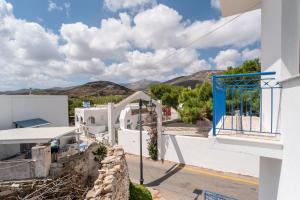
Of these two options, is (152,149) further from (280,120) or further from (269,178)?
(280,120)

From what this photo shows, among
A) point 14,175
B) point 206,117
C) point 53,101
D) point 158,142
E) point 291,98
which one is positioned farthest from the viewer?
point 206,117

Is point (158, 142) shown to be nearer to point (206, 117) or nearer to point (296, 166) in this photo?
point (206, 117)

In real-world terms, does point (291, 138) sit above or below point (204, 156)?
above

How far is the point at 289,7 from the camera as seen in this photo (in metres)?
3.95

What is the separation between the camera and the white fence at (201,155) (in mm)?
12664

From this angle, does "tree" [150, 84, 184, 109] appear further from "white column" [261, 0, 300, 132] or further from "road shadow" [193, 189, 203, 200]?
"white column" [261, 0, 300, 132]

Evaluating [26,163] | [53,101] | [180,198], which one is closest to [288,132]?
[180,198]

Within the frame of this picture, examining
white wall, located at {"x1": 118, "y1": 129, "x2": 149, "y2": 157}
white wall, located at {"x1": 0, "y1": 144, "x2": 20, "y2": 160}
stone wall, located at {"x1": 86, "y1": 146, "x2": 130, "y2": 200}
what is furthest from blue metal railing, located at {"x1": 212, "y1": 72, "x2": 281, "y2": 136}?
white wall, located at {"x1": 0, "y1": 144, "x2": 20, "y2": 160}

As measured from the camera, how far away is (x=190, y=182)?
488 inches

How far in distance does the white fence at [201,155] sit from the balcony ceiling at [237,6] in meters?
7.93

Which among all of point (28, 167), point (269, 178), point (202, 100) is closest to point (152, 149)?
point (28, 167)

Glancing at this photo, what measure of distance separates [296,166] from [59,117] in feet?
64.0

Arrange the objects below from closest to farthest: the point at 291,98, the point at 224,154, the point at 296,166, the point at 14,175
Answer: the point at 296,166 < the point at 291,98 < the point at 14,175 < the point at 224,154

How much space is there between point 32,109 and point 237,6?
671 inches
